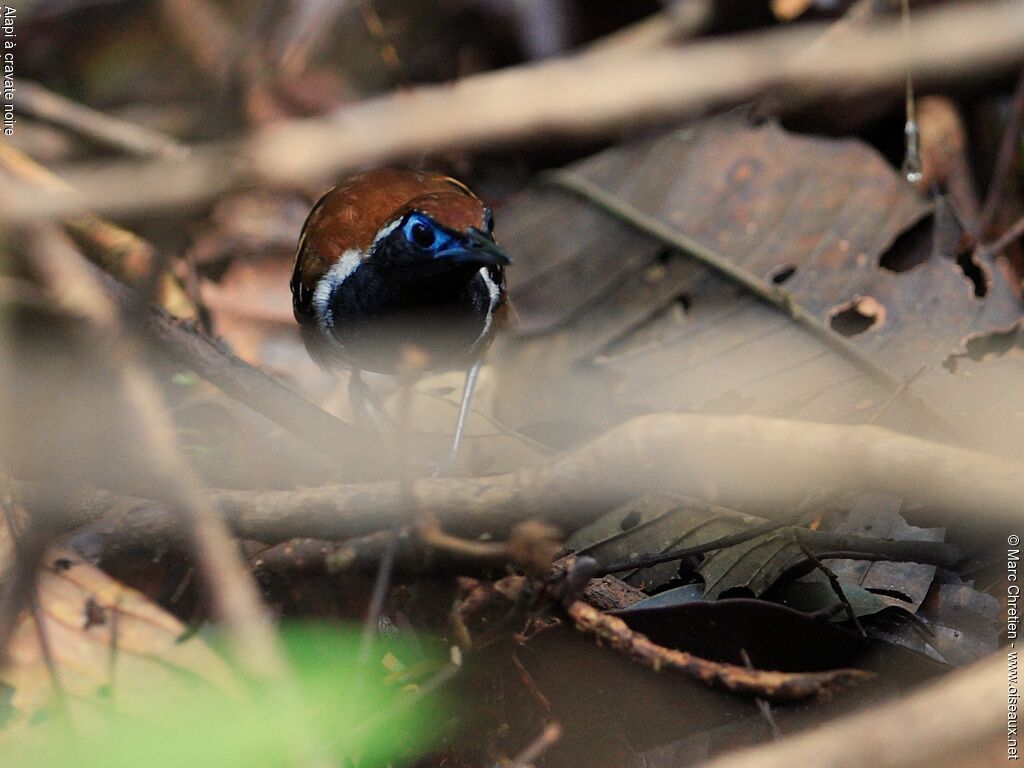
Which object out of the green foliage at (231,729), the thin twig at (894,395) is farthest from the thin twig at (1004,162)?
the green foliage at (231,729)

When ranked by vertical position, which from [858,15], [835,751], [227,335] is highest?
[858,15]

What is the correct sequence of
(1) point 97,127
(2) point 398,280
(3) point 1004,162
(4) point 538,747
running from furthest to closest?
1. (1) point 97,127
2. (3) point 1004,162
3. (2) point 398,280
4. (4) point 538,747

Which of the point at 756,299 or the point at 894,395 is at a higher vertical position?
the point at 756,299

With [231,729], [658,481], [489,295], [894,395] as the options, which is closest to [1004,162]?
[894,395]

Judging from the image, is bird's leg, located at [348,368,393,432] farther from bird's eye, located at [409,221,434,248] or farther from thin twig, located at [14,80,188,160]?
thin twig, located at [14,80,188,160]

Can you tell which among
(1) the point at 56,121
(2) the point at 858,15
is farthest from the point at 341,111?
(2) the point at 858,15

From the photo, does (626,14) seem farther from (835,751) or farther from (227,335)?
(835,751)

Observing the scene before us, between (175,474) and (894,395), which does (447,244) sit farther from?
(175,474)
